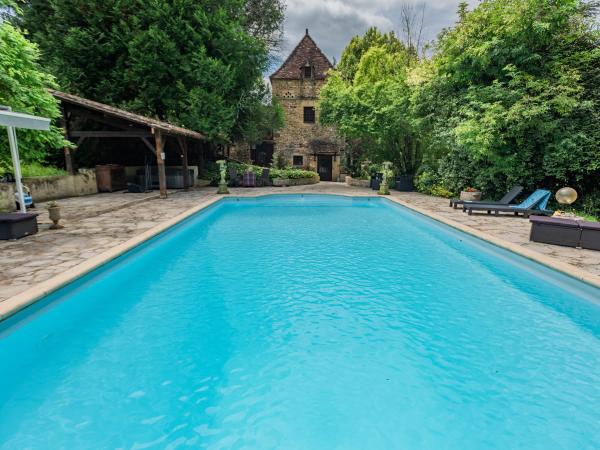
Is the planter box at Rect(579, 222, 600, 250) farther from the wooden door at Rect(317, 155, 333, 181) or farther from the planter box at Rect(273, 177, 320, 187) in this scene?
the wooden door at Rect(317, 155, 333, 181)

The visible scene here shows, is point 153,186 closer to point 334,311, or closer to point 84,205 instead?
point 84,205

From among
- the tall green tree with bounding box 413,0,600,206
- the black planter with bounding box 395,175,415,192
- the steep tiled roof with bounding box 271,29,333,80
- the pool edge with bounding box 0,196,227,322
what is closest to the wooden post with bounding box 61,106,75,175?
the pool edge with bounding box 0,196,227,322

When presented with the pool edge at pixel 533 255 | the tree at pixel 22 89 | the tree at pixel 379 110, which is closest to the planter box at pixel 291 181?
the tree at pixel 379 110

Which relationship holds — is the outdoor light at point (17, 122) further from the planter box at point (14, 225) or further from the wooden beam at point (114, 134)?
the wooden beam at point (114, 134)

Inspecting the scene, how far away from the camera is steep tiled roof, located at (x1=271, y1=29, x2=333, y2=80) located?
84.3 feet

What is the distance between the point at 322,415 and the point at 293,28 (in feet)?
93.2

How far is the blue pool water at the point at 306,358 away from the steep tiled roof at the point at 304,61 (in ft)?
76.3

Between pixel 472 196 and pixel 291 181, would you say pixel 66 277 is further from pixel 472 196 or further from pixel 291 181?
pixel 291 181

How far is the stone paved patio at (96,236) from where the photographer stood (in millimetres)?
4766

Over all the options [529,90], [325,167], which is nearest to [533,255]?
[529,90]

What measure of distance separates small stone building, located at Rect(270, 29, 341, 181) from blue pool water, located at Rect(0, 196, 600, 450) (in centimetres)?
2088

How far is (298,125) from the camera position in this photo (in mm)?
26062

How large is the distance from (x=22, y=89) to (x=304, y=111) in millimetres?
19817

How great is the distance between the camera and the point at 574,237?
6.25 meters
